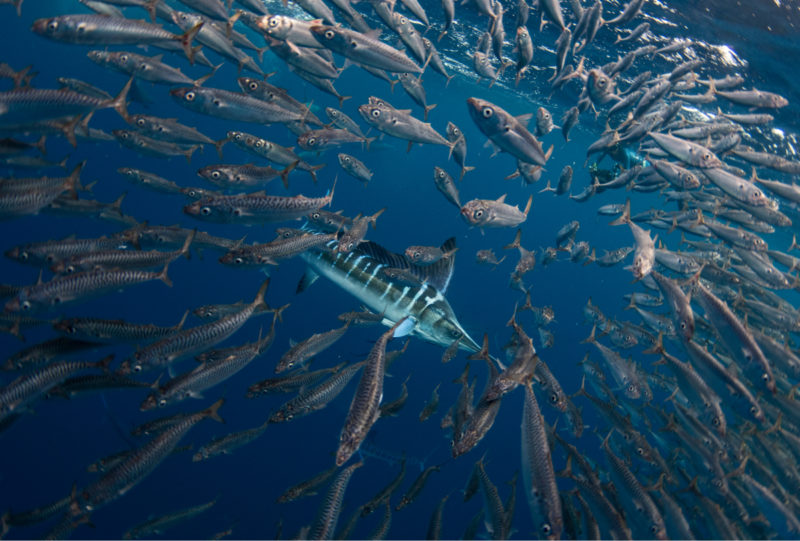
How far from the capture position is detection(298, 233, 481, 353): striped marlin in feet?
19.0

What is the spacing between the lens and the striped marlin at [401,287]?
229 inches

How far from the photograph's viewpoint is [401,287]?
5922 mm

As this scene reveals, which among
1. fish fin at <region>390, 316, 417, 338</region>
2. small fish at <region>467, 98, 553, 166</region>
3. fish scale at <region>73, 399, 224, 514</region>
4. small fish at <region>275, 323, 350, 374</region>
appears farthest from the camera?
fish fin at <region>390, 316, 417, 338</region>

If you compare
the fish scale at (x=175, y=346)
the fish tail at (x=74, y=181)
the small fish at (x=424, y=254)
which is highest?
the small fish at (x=424, y=254)

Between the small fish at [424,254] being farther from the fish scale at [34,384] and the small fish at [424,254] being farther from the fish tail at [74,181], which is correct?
the fish tail at [74,181]

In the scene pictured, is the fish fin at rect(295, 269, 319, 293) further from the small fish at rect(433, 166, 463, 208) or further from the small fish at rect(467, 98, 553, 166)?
the small fish at rect(467, 98, 553, 166)

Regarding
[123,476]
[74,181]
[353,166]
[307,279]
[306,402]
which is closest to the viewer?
[123,476]

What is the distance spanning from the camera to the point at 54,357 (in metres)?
4.22

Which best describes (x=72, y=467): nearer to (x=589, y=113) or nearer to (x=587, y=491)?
(x=587, y=491)

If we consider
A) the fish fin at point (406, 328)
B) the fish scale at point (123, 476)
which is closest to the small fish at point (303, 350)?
the fish fin at point (406, 328)

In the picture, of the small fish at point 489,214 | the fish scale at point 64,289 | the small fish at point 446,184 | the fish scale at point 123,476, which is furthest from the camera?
the small fish at point 446,184

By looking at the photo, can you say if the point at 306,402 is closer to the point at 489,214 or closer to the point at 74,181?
the point at 489,214

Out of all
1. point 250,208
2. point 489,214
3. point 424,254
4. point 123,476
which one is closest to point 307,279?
point 424,254

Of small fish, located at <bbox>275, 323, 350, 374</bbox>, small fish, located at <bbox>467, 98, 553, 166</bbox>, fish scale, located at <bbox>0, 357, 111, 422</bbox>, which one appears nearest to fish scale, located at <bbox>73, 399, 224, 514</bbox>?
fish scale, located at <bbox>0, 357, 111, 422</bbox>
